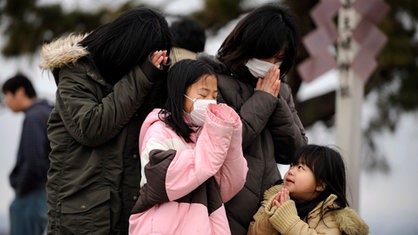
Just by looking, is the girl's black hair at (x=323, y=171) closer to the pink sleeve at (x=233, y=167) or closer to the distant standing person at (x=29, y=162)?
the pink sleeve at (x=233, y=167)

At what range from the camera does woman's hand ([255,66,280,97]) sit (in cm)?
427

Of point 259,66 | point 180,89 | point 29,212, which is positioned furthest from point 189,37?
point 29,212

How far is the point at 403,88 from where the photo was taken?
1120cm

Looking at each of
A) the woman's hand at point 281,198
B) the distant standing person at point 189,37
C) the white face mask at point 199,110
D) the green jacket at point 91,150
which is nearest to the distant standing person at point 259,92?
the woman's hand at point 281,198

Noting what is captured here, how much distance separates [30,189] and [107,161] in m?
3.50

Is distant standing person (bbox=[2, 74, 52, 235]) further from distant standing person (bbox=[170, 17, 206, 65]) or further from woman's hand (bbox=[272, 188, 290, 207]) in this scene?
woman's hand (bbox=[272, 188, 290, 207])

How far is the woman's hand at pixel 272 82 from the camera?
4.27m

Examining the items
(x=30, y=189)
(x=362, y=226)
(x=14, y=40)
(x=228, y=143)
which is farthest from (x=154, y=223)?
(x=14, y=40)

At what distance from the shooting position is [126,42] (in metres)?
4.16

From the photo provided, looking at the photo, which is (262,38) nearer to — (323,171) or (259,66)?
(259,66)

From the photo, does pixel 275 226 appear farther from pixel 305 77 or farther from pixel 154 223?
pixel 305 77

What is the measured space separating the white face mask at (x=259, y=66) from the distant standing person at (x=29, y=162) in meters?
3.22

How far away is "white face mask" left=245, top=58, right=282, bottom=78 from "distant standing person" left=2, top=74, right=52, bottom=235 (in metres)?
3.22

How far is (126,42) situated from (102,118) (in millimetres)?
337
